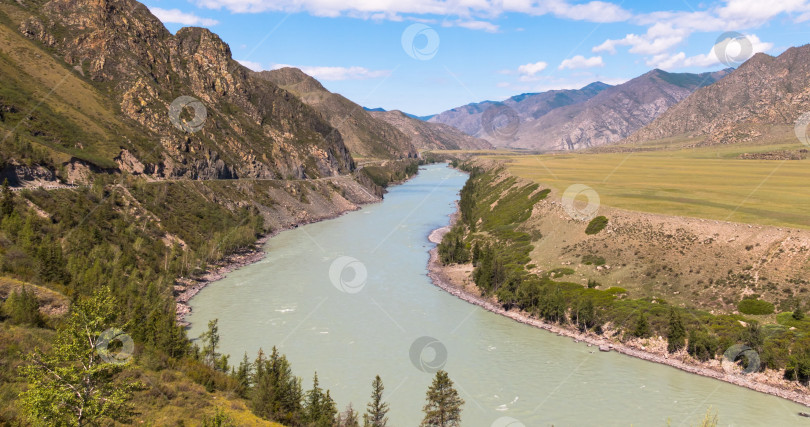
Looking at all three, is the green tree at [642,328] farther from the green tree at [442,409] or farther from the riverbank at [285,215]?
the riverbank at [285,215]

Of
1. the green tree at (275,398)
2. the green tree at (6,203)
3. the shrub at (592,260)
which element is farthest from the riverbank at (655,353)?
the green tree at (6,203)

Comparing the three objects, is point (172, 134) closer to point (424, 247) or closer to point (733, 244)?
point (424, 247)

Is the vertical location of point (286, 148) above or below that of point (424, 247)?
above

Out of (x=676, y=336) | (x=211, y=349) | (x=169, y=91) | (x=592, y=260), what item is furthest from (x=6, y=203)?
(x=169, y=91)

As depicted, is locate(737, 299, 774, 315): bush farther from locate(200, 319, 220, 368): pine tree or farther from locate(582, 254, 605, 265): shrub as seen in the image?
locate(200, 319, 220, 368): pine tree

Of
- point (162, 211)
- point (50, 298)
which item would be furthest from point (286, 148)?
point (50, 298)

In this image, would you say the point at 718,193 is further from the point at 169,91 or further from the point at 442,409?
the point at 169,91

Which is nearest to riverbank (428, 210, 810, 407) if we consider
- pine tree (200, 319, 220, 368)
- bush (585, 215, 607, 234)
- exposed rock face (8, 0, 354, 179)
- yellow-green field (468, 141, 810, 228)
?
bush (585, 215, 607, 234)
